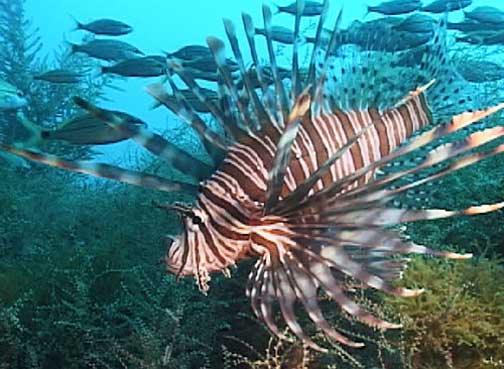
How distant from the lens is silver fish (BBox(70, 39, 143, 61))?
277 inches

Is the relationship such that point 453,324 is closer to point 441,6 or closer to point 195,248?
point 195,248

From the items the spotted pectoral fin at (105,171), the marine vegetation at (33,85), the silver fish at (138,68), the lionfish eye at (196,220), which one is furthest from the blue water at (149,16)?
the lionfish eye at (196,220)

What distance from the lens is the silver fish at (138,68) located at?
6.39 meters

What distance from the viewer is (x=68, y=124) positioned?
463cm

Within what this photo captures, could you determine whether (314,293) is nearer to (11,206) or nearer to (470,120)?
(470,120)

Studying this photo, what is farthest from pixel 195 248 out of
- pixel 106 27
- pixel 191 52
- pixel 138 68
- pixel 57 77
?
pixel 106 27

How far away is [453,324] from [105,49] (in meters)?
5.80

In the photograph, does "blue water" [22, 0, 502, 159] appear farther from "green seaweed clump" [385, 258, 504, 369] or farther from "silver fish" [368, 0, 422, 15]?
"green seaweed clump" [385, 258, 504, 369]

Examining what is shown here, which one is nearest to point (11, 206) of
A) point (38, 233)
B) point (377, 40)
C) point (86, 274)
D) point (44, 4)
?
point (38, 233)

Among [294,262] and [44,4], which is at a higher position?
[44,4]

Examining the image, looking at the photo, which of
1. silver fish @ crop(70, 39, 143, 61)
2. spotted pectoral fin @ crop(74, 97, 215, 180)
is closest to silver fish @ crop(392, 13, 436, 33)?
silver fish @ crop(70, 39, 143, 61)

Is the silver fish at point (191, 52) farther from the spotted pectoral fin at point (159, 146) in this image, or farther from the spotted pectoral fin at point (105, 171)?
the spotted pectoral fin at point (105, 171)

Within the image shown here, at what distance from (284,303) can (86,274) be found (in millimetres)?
1580

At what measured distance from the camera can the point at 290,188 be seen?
2.28m
